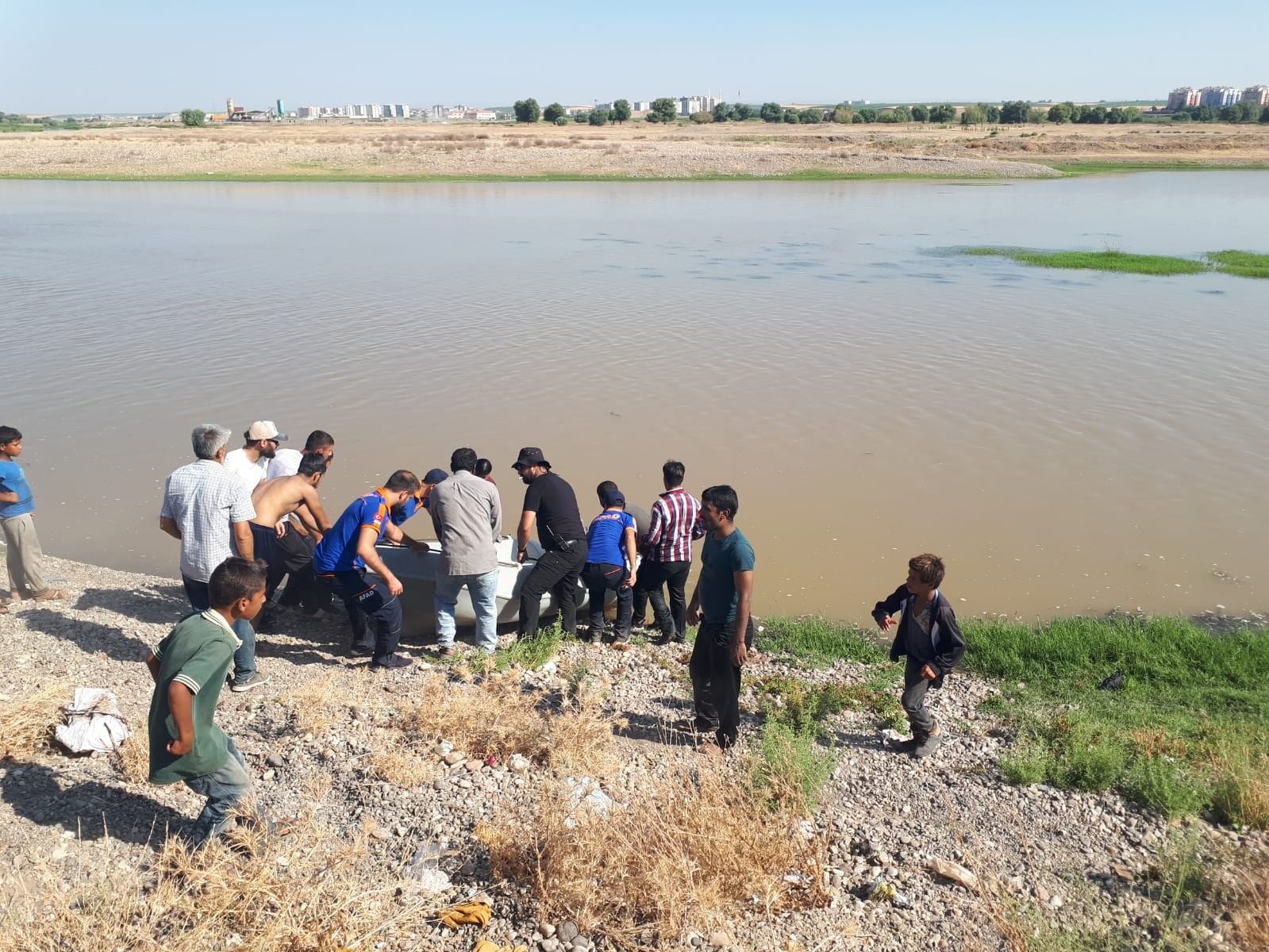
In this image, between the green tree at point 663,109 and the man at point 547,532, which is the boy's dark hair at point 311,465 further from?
the green tree at point 663,109

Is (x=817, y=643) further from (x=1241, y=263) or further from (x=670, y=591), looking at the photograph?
(x=1241, y=263)

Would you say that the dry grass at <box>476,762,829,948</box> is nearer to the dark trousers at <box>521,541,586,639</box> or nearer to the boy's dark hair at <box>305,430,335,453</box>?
the dark trousers at <box>521,541,586,639</box>

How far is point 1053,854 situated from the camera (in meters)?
4.83

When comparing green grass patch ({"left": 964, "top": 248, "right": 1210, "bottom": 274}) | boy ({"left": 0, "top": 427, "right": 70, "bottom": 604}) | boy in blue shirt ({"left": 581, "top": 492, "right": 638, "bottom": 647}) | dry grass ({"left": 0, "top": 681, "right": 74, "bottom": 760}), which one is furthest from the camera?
green grass patch ({"left": 964, "top": 248, "right": 1210, "bottom": 274})

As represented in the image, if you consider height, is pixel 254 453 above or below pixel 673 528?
above

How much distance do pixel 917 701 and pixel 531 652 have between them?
2.90 m

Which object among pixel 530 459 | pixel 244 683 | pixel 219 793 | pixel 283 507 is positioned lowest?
pixel 244 683

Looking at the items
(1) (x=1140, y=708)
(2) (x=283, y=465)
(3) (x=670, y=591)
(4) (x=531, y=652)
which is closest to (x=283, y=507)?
(2) (x=283, y=465)

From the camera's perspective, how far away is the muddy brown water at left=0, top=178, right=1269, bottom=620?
10180 millimetres

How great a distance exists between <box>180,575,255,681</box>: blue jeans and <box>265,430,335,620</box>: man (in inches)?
39.2

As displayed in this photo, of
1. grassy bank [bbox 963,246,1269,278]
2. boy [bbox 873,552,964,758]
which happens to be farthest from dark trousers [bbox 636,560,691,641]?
grassy bank [bbox 963,246,1269,278]

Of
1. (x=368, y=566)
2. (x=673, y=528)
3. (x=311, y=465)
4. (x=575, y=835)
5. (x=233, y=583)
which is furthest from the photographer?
(x=673, y=528)

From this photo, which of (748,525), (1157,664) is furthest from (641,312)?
(1157,664)

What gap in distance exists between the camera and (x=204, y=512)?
6.26 meters
